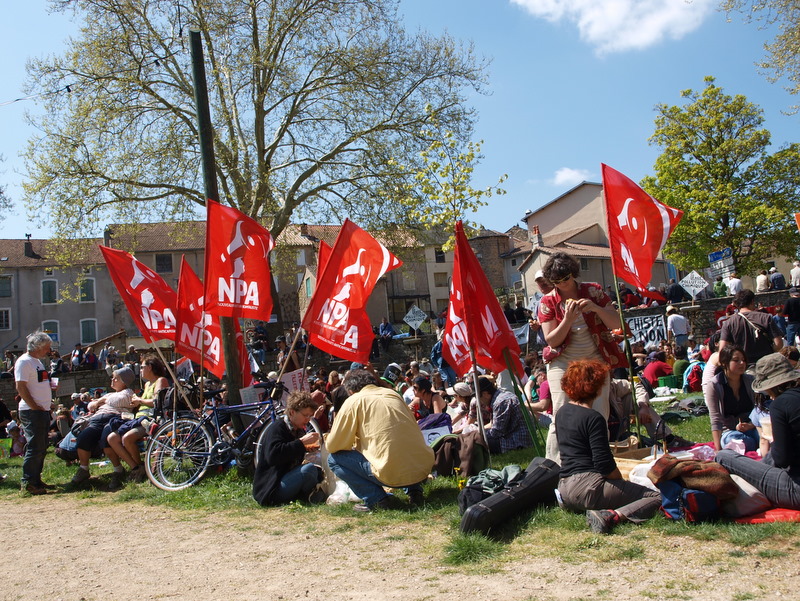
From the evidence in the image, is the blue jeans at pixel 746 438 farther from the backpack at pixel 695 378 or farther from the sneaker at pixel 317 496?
the backpack at pixel 695 378

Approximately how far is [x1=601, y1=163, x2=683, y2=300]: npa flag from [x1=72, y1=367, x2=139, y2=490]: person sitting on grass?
6.09m

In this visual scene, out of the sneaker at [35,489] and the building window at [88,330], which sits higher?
the building window at [88,330]

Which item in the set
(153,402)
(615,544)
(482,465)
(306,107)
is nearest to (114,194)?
(306,107)

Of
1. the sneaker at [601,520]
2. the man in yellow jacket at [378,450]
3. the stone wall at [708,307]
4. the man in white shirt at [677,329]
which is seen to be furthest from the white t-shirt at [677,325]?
the sneaker at [601,520]

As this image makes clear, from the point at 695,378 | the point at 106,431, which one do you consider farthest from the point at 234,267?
the point at 695,378

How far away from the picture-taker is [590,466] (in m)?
5.03

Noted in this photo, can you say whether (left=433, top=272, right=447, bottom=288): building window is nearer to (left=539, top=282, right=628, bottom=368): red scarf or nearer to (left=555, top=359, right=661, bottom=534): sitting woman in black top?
(left=539, top=282, right=628, bottom=368): red scarf

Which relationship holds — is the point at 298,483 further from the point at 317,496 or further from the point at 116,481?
the point at 116,481

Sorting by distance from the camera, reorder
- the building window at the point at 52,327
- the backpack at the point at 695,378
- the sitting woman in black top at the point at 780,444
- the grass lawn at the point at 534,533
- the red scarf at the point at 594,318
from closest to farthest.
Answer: the grass lawn at the point at 534,533 < the sitting woman in black top at the point at 780,444 < the red scarf at the point at 594,318 < the backpack at the point at 695,378 < the building window at the point at 52,327

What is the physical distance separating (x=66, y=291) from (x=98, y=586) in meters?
20.7

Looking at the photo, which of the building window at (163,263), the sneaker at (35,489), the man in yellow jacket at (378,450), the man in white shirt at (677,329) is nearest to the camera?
the man in yellow jacket at (378,450)

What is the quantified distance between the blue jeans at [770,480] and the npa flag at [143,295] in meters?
6.82

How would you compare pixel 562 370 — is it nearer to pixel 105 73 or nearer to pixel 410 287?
pixel 105 73

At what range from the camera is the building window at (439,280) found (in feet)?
202
